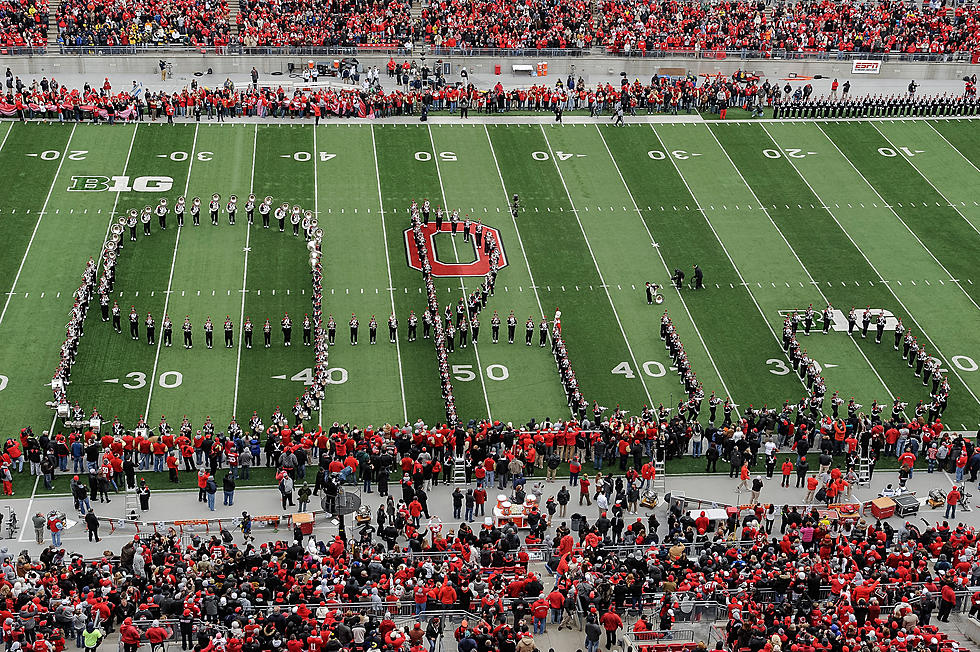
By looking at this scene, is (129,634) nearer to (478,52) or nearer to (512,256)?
(512,256)

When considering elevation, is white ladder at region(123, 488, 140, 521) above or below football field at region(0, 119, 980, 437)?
below

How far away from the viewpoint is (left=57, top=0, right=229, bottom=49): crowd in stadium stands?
62.6 meters

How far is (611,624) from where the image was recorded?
79.6 feet

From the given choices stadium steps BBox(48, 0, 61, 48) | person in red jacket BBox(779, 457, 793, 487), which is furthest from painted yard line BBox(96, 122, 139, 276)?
person in red jacket BBox(779, 457, 793, 487)

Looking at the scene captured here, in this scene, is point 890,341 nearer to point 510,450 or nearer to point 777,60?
Result: point 510,450

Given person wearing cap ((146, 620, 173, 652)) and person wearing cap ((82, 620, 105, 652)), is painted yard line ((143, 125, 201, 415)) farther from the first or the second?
person wearing cap ((146, 620, 173, 652))

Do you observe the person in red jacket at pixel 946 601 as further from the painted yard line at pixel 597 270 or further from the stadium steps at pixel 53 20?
the stadium steps at pixel 53 20

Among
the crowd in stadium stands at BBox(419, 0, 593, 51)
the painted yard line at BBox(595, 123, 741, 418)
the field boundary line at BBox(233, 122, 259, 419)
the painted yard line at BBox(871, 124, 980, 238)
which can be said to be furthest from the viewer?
the crowd in stadium stands at BBox(419, 0, 593, 51)

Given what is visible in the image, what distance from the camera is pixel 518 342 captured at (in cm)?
3906

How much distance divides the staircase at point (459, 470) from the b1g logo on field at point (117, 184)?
846 inches

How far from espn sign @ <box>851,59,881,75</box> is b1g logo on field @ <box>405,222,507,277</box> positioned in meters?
28.7

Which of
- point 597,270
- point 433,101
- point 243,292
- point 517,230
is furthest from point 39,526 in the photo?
point 433,101

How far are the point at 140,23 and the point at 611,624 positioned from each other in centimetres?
Result: 4757

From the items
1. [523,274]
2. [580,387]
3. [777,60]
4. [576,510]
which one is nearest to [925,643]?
[576,510]
